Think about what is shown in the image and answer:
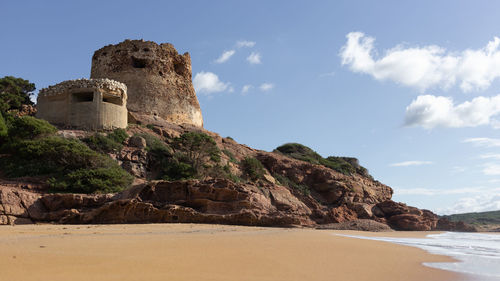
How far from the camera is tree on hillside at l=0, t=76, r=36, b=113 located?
97.5 ft

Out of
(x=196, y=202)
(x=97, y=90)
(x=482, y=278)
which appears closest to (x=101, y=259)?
(x=482, y=278)

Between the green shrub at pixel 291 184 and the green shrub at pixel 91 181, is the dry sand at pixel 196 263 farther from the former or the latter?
the green shrub at pixel 291 184

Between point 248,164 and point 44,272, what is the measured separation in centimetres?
2245

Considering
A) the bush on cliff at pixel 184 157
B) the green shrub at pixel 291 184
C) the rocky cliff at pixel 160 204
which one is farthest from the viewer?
the green shrub at pixel 291 184

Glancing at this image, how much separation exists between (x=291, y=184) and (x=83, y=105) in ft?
52.3

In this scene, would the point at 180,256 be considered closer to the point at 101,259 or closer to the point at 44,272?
the point at 101,259

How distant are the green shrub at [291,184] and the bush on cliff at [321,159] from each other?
8.19m

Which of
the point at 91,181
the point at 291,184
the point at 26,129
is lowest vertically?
the point at 91,181

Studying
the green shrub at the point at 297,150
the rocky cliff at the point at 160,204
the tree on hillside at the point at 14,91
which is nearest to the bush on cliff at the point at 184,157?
the rocky cliff at the point at 160,204

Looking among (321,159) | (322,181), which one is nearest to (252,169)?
(322,181)

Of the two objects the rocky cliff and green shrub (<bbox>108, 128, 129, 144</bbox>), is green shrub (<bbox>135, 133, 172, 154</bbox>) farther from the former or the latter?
green shrub (<bbox>108, 128, 129, 144</bbox>)

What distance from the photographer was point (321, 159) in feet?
132

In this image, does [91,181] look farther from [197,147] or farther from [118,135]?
[197,147]

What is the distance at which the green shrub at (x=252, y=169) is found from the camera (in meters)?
25.5
